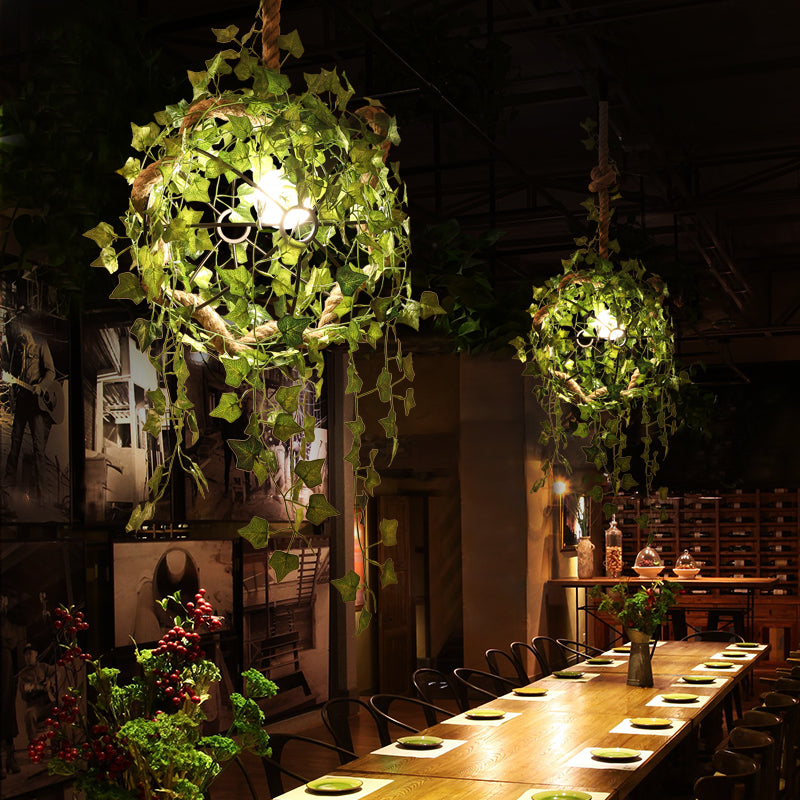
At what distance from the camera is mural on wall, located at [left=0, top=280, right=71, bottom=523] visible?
5.53 m

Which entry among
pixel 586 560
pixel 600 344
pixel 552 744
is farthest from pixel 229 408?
Result: pixel 586 560

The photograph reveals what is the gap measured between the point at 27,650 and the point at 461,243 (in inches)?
113

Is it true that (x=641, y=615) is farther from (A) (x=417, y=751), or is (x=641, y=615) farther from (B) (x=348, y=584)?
(B) (x=348, y=584)

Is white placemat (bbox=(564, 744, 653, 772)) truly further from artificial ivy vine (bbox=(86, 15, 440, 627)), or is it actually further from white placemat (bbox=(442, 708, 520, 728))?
artificial ivy vine (bbox=(86, 15, 440, 627))

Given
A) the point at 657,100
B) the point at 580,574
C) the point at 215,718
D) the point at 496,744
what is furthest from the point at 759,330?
the point at 496,744

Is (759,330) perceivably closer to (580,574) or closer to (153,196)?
(580,574)

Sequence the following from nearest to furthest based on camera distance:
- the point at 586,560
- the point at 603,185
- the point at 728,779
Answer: the point at 728,779, the point at 603,185, the point at 586,560

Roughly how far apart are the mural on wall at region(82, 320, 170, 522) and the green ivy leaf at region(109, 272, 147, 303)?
4448 millimetres

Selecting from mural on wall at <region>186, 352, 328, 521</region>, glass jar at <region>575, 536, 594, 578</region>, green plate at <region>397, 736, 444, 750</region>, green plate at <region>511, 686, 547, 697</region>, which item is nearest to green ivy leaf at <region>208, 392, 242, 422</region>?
green plate at <region>397, 736, 444, 750</region>

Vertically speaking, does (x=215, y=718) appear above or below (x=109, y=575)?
below

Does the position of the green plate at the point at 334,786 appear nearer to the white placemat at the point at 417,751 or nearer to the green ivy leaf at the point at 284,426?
the white placemat at the point at 417,751

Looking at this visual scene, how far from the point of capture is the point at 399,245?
2414mm

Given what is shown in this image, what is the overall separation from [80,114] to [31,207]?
37 centimetres

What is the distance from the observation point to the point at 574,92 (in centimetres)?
814
